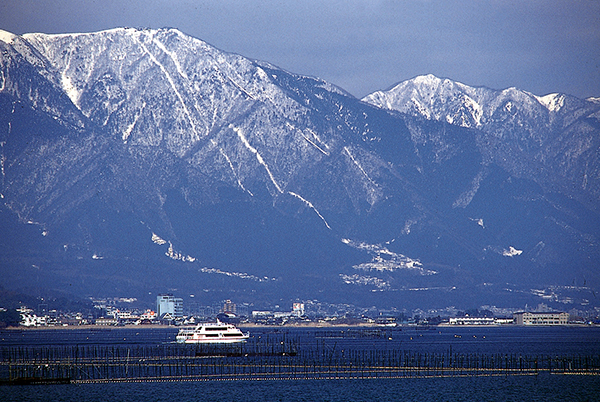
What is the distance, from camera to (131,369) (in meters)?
140

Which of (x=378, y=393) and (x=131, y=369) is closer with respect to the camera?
(x=378, y=393)

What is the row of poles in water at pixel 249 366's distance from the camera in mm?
131000

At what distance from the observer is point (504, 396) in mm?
111188

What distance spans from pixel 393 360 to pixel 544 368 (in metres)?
22.4

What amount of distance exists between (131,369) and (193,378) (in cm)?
1433

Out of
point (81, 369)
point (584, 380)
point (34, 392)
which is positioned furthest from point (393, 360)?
point (34, 392)

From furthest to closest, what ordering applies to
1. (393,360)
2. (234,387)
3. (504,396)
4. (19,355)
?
(19,355), (393,360), (234,387), (504,396)

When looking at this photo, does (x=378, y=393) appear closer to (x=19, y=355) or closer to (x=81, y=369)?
(x=81, y=369)

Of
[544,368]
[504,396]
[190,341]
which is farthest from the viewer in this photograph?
[190,341]

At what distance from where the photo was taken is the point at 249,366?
469ft

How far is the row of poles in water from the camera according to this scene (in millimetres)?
131000

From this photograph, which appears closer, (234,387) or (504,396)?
(504,396)

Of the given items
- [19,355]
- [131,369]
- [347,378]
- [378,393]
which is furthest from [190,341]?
[378,393]

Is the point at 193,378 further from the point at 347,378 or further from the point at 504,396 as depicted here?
the point at 504,396
